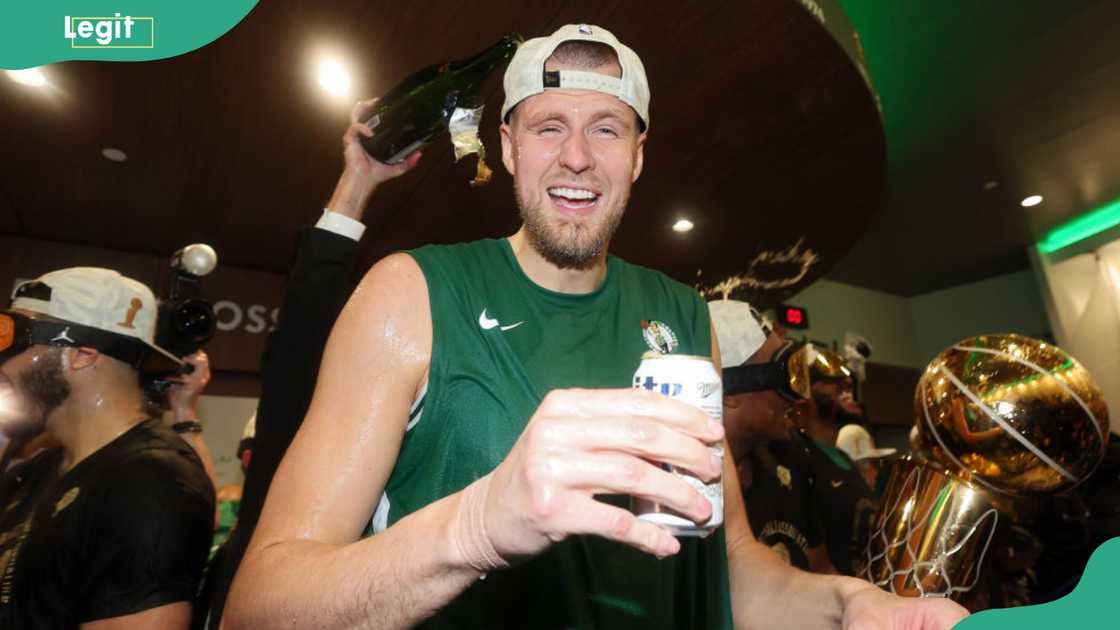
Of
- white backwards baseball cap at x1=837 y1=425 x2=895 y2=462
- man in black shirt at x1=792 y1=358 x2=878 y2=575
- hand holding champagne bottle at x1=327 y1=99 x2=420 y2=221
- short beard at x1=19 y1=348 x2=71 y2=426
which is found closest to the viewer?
hand holding champagne bottle at x1=327 y1=99 x2=420 y2=221

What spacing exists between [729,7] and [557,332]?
1.44m

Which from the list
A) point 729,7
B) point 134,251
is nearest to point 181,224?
point 134,251

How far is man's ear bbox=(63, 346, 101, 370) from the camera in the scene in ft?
6.08

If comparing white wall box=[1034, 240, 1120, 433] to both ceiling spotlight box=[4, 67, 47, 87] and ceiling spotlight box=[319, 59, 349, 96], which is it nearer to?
ceiling spotlight box=[319, 59, 349, 96]

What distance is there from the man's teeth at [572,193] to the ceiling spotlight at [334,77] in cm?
154

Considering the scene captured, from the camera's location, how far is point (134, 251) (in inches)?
161

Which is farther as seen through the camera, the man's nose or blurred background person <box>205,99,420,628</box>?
blurred background person <box>205,99,420,628</box>

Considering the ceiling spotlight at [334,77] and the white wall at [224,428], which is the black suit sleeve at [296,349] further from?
the white wall at [224,428]

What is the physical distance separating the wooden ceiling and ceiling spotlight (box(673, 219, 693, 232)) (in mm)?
45

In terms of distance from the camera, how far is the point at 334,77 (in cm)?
233

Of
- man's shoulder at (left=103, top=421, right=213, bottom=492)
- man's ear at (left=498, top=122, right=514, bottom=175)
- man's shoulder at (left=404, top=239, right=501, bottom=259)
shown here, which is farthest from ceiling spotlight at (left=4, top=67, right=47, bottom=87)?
man's shoulder at (left=404, top=239, right=501, bottom=259)

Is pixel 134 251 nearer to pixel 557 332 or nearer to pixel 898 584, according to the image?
pixel 557 332
